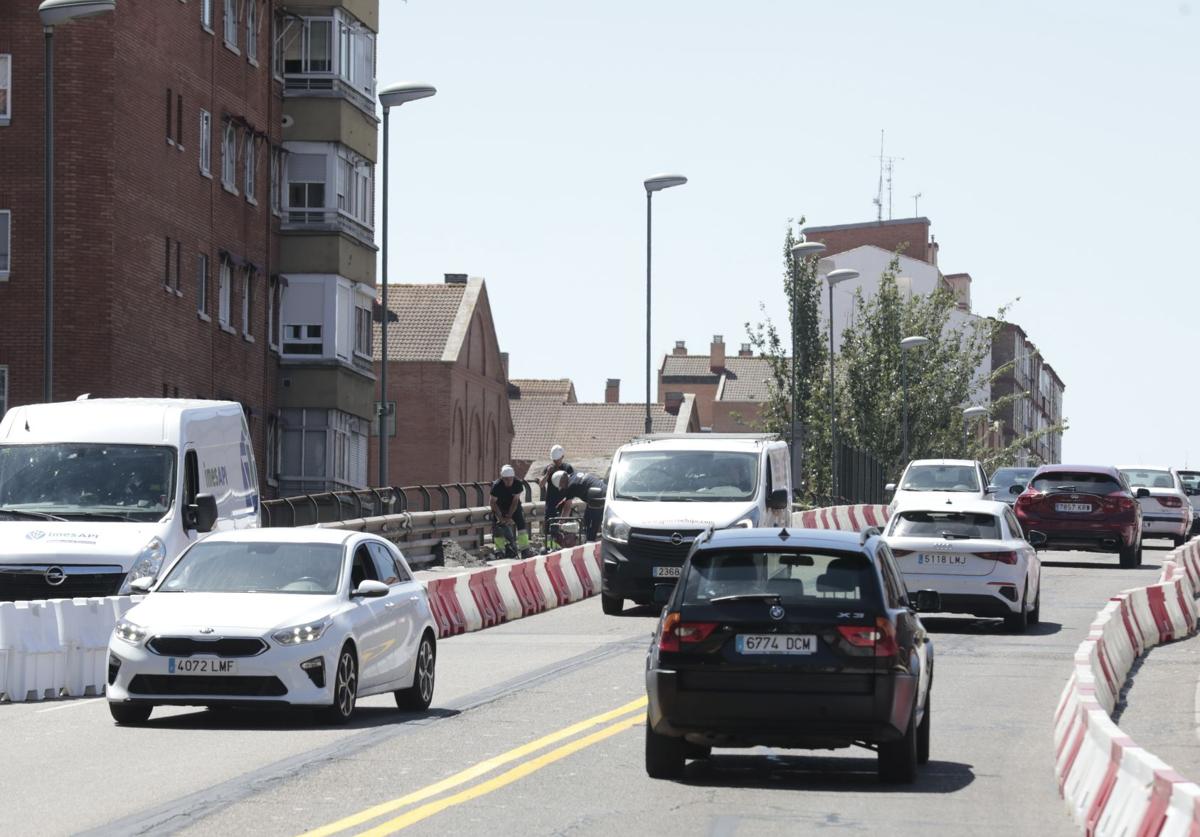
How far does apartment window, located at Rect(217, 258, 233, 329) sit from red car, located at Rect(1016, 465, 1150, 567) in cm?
1918

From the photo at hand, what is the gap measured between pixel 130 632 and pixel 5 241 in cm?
2882

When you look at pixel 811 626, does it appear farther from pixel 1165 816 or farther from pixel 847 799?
pixel 1165 816

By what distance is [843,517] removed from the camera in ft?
181

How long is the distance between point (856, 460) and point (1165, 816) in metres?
66.1

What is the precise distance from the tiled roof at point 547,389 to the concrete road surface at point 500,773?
437ft

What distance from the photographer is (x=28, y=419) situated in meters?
23.7

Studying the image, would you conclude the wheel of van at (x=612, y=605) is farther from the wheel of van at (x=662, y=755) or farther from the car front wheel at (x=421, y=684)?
the wheel of van at (x=662, y=755)

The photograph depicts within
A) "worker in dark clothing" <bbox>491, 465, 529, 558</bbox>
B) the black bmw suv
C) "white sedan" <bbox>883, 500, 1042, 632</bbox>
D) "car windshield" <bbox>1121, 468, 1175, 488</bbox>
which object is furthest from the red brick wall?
the black bmw suv

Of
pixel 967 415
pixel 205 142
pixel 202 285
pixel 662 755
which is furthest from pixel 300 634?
pixel 967 415

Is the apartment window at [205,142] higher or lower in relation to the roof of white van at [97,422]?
higher

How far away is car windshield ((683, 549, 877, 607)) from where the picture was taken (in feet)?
43.8

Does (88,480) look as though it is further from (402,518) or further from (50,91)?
(402,518)

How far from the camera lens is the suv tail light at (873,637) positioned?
13.1 metres

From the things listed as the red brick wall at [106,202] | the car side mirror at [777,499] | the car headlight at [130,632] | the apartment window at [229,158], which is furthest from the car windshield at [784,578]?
the apartment window at [229,158]
